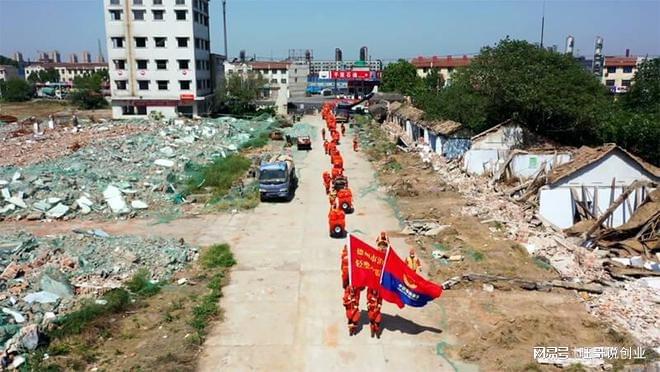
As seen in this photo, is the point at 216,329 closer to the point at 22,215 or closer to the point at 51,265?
the point at 51,265

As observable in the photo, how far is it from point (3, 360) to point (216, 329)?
422 centimetres

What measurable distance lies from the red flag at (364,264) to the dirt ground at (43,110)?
55.3 metres

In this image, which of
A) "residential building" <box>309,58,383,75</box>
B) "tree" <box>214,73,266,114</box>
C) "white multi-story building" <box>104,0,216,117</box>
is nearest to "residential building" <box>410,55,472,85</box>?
"residential building" <box>309,58,383,75</box>

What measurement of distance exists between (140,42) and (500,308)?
5016cm

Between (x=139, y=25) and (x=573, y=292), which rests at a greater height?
(x=139, y=25)

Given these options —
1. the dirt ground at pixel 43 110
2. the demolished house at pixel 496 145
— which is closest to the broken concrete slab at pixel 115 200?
the demolished house at pixel 496 145

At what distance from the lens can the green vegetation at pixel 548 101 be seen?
2564 cm

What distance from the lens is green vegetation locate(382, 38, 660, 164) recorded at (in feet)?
84.1

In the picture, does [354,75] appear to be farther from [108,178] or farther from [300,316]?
[300,316]

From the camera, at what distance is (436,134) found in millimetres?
32344

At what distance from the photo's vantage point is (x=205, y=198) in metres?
23.8

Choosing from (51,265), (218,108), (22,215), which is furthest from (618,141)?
(218,108)

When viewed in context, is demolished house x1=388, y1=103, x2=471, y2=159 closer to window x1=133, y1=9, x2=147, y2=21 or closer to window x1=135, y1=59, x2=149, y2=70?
window x1=135, y1=59, x2=149, y2=70

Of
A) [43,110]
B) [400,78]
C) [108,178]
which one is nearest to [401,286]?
[108,178]
